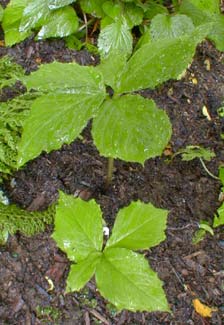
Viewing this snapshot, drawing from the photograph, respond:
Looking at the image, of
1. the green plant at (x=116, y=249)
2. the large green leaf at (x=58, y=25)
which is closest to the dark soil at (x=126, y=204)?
the large green leaf at (x=58, y=25)

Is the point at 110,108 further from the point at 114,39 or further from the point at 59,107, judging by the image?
the point at 114,39

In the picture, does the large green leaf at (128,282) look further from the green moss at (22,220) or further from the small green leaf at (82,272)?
the green moss at (22,220)

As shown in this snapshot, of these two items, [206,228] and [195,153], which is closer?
[206,228]

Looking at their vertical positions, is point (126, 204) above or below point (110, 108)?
below

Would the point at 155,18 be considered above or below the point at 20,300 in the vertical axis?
above

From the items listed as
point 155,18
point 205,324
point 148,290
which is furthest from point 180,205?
point 155,18

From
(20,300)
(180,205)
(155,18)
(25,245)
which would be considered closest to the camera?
(20,300)

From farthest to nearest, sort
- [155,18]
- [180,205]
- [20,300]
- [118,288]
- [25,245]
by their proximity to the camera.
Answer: [155,18], [180,205], [25,245], [20,300], [118,288]

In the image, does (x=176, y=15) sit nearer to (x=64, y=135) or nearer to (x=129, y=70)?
(x=129, y=70)

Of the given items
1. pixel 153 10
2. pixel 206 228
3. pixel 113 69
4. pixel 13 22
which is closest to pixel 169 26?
pixel 153 10
